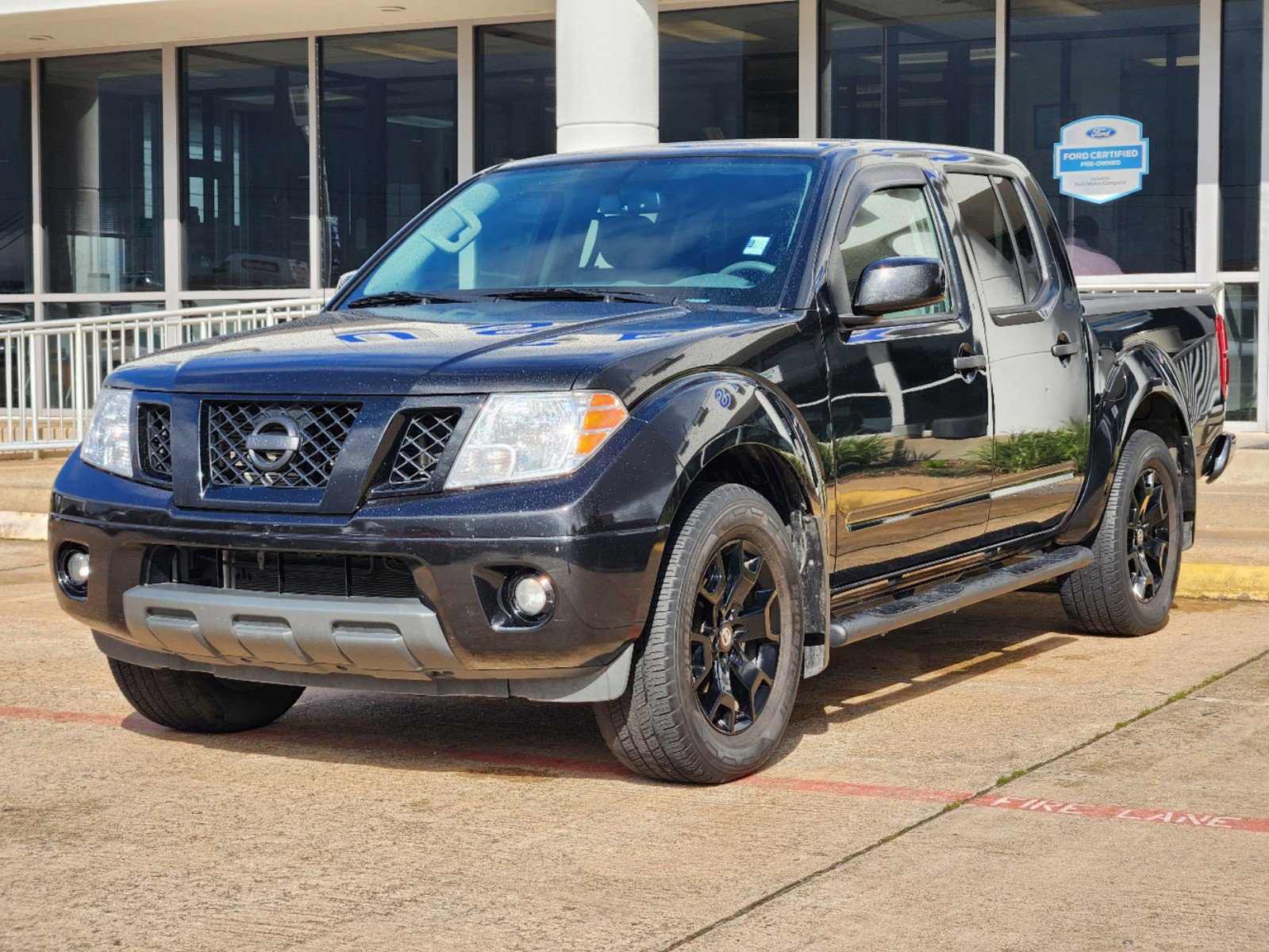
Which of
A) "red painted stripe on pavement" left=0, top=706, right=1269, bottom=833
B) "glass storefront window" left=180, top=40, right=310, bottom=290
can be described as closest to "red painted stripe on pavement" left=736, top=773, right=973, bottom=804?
"red painted stripe on pavement" left=0, top=706, right=1269, bottom=833

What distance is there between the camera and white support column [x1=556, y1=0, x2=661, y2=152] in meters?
12.4

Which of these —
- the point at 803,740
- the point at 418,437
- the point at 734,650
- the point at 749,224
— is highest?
the point at 749,224

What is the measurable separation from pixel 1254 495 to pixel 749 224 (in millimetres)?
5630

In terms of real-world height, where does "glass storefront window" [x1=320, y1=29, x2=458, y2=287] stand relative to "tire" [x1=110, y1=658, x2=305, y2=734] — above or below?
above

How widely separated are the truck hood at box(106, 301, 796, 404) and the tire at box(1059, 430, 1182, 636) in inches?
95.4

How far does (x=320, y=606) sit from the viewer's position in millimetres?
4582

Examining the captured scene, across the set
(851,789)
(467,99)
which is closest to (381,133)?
(467,99)

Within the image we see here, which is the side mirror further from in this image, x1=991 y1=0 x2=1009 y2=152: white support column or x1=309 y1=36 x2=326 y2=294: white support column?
x1=309 y1=36 x2=326 y2=294: white support column

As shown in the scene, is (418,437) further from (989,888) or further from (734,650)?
(989,888)

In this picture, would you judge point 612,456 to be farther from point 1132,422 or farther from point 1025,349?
point 1132,422

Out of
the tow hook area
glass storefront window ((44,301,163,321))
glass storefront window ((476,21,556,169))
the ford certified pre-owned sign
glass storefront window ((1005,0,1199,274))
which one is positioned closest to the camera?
the tow hook area

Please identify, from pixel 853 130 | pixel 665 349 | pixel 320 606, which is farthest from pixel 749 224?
pixel 853 130

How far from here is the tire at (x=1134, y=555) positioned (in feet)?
23.4

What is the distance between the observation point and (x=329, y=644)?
4594mm
